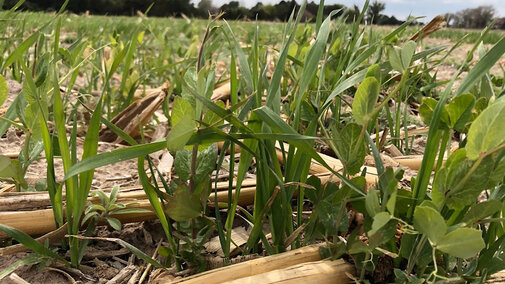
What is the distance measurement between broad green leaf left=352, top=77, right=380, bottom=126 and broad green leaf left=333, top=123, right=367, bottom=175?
40mm

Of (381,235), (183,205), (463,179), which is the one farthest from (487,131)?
(183,205)

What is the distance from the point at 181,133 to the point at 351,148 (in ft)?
0.78

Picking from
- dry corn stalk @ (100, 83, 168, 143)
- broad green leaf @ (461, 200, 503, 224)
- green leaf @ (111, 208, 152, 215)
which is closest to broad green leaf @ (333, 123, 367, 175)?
broad green leaf @ (461, 200, 503, 224)

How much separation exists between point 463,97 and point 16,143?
113 cm

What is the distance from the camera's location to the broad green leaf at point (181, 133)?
629 millimetres

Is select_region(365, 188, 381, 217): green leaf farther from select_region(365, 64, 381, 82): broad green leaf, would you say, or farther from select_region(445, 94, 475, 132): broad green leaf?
select_region(365, 64, 381, 82): broad green leaf

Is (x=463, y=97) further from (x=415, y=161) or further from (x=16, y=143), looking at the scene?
(x=16, y=143)

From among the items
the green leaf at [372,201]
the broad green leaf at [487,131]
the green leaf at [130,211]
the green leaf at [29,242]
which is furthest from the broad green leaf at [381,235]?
the green leaf at [29,242]

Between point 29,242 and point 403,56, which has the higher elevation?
point 403,56

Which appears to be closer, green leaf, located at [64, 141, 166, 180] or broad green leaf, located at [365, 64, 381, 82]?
green leaf, located at [64, 141, 166, 180]

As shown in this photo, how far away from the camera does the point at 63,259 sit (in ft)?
2.72

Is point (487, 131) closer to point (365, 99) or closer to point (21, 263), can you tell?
point (365, 99)

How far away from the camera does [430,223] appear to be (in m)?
0.60

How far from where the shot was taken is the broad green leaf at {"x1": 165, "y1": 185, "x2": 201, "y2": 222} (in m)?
0.73
